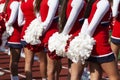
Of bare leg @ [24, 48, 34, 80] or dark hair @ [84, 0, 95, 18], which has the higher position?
dark hair @ [84, 0, 95, 18]

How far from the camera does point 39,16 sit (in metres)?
5.24

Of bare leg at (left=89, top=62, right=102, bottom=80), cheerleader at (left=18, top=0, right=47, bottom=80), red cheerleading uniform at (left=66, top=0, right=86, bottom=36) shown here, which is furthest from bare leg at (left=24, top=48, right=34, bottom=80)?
bare leg at (left=89, top=62, right=102, bottom=80)

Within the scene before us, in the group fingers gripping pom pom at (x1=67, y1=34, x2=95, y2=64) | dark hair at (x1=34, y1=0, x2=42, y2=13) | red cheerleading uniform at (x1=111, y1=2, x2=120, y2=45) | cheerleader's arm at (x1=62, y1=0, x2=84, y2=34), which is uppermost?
dark hair at (x1=34, y1=0, x2=42, y2=13)

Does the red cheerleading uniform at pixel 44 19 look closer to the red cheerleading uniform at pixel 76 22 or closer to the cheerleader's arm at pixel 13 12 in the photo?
the red cheerleading uniform at pixel 76 22

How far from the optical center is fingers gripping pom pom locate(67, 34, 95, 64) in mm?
4145

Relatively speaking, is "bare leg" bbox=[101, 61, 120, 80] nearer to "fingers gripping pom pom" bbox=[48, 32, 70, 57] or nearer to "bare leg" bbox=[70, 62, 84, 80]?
"bare leg" bbox=[70, 62, 84, 80]

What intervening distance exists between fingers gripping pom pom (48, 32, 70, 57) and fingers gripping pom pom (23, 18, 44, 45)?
0.48 m

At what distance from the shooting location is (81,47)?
419 cm

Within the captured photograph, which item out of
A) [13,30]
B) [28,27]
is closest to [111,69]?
[28,27]

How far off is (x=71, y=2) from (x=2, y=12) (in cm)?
183

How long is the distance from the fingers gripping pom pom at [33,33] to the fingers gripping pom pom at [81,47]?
102cm

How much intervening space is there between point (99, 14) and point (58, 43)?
0.74m

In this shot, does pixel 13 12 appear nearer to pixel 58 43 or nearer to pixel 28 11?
pixel 28 11

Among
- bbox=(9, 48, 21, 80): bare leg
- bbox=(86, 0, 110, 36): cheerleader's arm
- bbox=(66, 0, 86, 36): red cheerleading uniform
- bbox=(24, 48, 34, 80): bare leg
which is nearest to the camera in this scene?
bbox=(86, 0, 110, 36): cheerleader's arm
